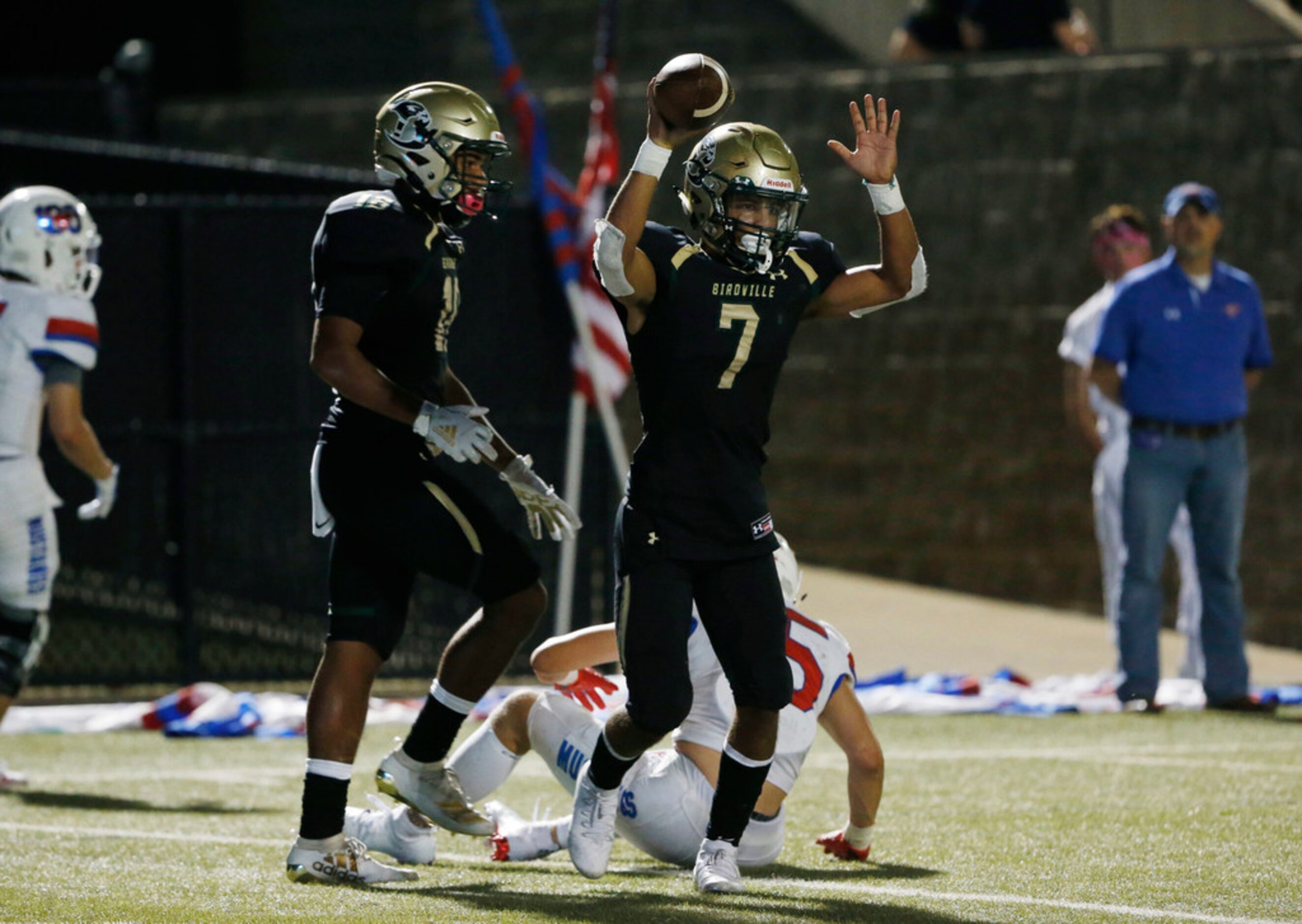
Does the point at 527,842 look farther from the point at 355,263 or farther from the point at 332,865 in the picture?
the point at 355,263

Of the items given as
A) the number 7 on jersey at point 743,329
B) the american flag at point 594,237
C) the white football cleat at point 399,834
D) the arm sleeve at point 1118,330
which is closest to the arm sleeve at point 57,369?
the white football cleat at point 399,834

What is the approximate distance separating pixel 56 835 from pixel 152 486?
14.8 ft

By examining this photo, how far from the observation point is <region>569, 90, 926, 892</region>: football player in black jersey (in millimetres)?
5480

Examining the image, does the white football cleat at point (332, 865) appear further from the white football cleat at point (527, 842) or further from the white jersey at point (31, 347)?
the white jersey at point (31, 347)

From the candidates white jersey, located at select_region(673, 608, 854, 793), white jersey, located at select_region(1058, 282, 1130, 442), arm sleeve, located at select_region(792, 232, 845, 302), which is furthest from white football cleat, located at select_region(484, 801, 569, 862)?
white jersey, located at select_region(1058, 282, 1130, 442)

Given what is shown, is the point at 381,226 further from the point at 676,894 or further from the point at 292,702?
the point at 292,702

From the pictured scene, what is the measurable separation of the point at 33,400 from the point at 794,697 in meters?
2.97

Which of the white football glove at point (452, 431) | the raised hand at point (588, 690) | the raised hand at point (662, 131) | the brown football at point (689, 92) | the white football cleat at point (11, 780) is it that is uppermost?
the brown football at point (689, 92)

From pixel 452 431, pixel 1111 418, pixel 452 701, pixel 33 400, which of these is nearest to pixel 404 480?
pixel 452 431

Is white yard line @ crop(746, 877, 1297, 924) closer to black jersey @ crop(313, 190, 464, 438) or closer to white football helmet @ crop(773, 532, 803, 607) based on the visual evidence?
white football helmet @ crop(773, 532, 803, 607)

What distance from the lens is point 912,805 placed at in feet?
23.8

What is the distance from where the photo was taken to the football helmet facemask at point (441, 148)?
230 inches

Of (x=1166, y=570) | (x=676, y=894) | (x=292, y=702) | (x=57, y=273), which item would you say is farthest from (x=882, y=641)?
(x=676, y=894)

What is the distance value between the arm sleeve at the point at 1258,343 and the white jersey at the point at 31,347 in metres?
5.36
